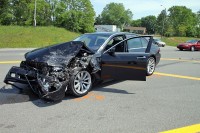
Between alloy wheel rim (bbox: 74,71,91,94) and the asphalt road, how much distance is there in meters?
0.21

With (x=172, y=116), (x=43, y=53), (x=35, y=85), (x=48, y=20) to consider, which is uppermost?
Answer: (x=48, y=20)

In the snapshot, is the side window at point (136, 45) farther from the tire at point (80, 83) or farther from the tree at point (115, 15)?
the tree at point (115, 15)

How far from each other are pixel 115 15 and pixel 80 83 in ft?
425

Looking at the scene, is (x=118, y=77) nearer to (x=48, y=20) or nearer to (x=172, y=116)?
(x=172, y=116)

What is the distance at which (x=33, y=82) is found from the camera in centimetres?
579

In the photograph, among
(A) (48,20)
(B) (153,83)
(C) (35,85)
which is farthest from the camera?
(A) (48,20)

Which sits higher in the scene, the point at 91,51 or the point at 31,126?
the point at 91,51

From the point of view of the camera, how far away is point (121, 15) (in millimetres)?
133125

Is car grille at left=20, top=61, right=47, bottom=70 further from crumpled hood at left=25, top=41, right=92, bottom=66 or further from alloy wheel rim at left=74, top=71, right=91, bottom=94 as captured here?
alloy wheel rim at left=74, top=71, right=91, bottom=94

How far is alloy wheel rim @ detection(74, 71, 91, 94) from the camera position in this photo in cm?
624

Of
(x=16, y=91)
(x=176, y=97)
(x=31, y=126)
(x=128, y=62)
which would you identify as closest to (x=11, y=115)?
(x=31, y=126)

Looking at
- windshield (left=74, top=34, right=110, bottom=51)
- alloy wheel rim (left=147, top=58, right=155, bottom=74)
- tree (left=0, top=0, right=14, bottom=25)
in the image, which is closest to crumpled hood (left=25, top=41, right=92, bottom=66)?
windshield (left=74, top=34, right=110, bottom=51)

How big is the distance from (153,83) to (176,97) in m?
1.65

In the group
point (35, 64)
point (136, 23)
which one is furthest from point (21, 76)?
point (136, 23)
